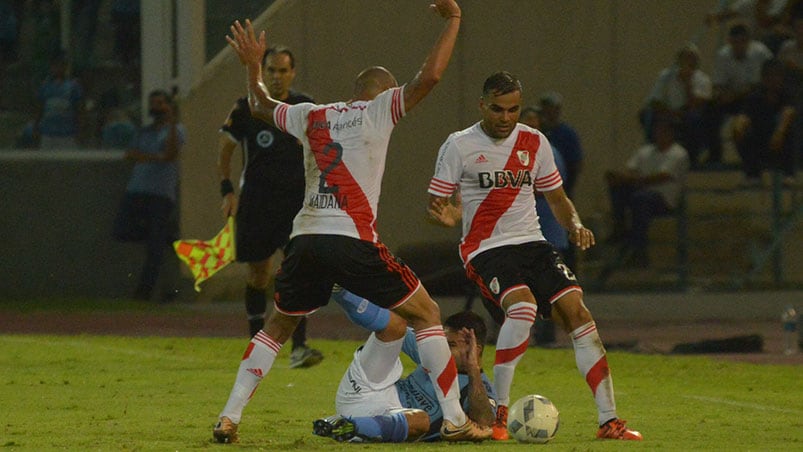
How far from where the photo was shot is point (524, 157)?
929cm

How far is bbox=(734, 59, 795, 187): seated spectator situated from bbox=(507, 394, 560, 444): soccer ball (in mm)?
11908

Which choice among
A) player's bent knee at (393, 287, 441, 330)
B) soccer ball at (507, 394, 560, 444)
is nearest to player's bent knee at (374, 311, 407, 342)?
player's bent knee at (393, 287, 441, 330)

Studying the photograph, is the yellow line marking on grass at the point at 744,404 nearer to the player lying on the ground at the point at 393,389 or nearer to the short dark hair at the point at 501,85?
the player lying on the ground at the point at 393,389

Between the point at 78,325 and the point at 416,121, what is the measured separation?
589 centimetres

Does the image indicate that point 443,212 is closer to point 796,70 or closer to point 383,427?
point 383,427

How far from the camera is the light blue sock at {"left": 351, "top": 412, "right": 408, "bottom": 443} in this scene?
8391 mm

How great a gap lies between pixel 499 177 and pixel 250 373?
1.94 m

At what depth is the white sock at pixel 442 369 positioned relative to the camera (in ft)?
27.4

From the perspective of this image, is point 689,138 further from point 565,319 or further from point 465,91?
point 565,319

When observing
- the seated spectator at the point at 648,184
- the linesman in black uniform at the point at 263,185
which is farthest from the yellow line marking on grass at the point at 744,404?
the seated spectator at the point at 648,184

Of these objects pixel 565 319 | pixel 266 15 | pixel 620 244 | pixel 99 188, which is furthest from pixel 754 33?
pixel 565 319

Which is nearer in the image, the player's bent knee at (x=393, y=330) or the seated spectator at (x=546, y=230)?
the player's bent knee at (x=393, y=330)

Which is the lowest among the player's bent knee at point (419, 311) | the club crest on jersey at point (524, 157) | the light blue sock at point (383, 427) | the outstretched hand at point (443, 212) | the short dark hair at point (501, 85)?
the light blue sock at point (383, 427)

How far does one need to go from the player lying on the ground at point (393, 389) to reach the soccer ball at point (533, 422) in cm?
17
